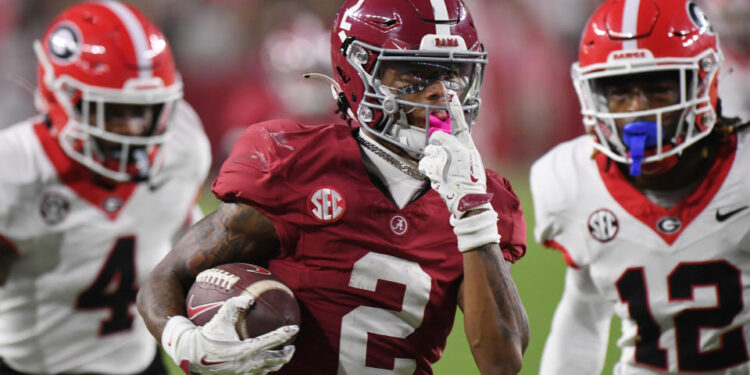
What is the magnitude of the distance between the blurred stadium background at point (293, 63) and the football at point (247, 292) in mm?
5007

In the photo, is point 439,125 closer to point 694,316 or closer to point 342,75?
point 342,75

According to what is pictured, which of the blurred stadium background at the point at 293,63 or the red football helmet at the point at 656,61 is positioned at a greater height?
the red football helmet at the point at 656,61

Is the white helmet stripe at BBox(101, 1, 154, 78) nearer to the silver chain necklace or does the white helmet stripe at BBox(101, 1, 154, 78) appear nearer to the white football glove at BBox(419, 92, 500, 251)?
the silver chain necklace

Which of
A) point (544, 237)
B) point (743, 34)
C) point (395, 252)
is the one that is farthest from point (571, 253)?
point (743, 34)

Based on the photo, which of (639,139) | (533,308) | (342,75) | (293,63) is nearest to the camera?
(342,75)

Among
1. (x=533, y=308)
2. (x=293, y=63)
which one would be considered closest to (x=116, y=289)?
(x=533, y=308)

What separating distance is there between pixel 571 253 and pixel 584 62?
545 mm

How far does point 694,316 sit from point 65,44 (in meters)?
2.15

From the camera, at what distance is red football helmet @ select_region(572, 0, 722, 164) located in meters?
2.79

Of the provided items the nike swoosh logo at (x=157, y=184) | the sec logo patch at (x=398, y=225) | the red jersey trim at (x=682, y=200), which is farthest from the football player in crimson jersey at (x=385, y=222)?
the nike swoosh logo at (x=157, y=184)

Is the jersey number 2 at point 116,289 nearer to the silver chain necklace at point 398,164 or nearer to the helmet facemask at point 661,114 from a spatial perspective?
the silver chain necklace at point 398,164

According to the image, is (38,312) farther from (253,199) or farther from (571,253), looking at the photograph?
(571,253)

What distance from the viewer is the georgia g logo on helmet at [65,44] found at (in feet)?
11.2

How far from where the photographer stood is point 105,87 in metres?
3.37
